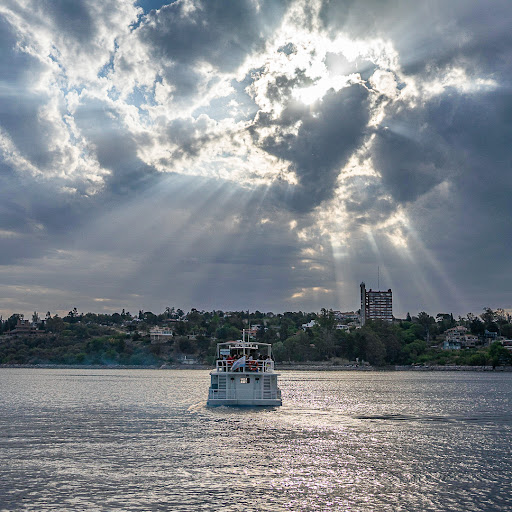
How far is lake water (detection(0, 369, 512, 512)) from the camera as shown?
114ft

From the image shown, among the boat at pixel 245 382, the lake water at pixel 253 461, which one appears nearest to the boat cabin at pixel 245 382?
the boat at pixel 245 382

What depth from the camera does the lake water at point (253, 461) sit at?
34656 mm

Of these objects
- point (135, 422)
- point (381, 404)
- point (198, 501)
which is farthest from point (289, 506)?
point (381, 404)

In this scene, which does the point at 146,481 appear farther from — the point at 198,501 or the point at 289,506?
the point at 289,506

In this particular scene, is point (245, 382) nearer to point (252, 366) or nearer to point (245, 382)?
point (245, 382)

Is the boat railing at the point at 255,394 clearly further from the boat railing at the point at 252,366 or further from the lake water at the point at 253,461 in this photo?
the boat railing at the point at 252,366

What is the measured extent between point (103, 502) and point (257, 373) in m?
45.9

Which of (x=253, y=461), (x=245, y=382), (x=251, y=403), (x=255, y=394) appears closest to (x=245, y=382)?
(x=245, y=382)

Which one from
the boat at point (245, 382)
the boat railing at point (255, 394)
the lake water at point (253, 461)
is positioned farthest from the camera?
the boat railing at point (255, 394)

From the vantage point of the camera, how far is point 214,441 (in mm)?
54906

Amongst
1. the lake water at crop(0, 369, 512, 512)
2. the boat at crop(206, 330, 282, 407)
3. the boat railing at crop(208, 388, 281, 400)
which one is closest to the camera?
the lake water at crop(0, 369, 512, 512)

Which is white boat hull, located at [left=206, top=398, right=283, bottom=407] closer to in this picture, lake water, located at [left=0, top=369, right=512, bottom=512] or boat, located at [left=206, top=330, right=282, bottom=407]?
boat, located at [left=206, top=330, right=282, bottom=407]

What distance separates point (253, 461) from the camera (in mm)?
45875

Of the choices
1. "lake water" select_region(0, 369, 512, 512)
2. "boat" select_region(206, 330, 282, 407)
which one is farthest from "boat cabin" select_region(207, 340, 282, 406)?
"lake water" select_region(0, 369, 512, 512)
